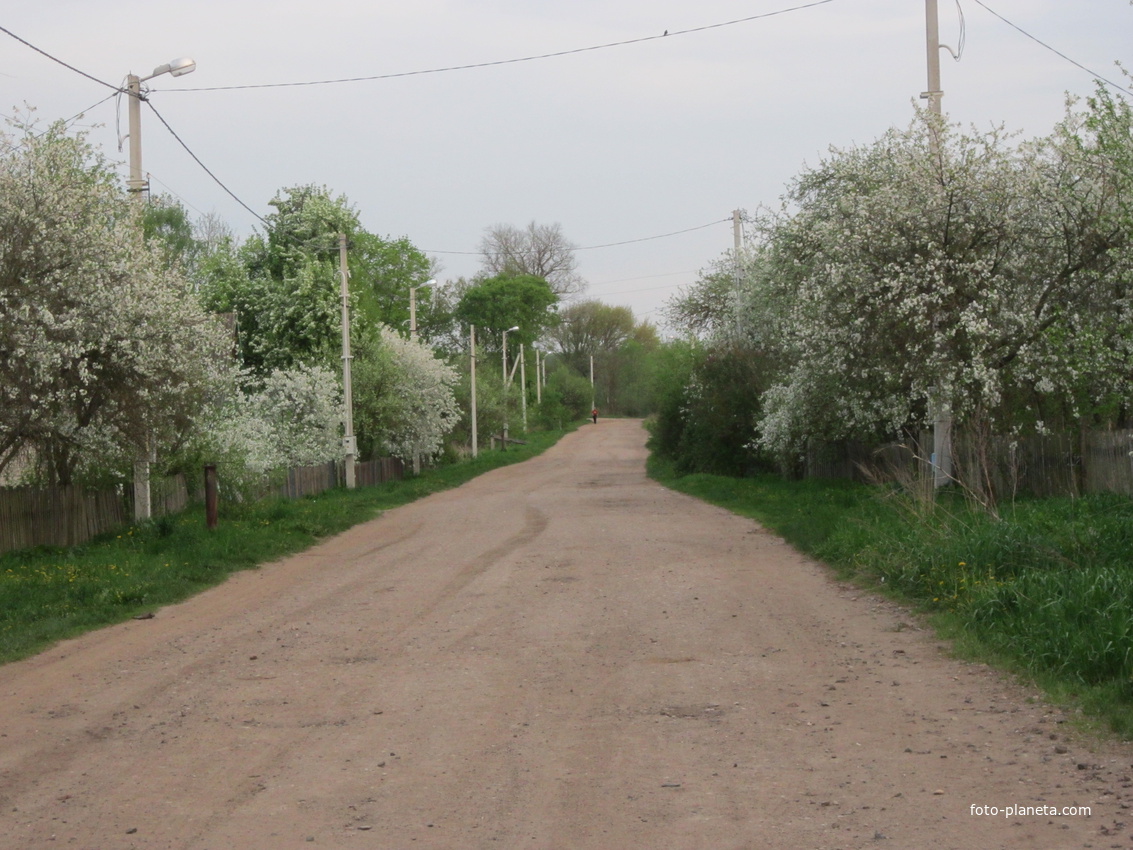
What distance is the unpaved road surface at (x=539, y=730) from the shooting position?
17.7ft

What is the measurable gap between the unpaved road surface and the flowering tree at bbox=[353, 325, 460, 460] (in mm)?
23192

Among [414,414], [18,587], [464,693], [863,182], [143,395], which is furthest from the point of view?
[414,414]

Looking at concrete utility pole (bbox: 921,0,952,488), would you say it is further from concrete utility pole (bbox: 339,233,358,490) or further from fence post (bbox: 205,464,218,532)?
concrete utility pole (bbox: 339,233,358,490)

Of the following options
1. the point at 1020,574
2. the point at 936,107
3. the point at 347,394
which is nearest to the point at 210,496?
the point at 347,394

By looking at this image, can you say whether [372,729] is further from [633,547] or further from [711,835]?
[633,547]

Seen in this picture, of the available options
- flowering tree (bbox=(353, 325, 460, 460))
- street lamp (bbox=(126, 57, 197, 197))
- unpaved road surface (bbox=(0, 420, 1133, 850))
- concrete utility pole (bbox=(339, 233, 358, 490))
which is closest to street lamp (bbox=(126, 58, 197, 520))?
street lamp (bbox=(126, 57, 197, 197))

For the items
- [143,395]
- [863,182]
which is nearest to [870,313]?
[863,182]

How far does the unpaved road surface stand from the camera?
540cm

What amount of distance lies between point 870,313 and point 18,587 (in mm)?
13352

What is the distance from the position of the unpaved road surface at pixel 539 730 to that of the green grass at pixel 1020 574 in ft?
1.28

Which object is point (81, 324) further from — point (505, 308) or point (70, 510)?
point (505, 308)

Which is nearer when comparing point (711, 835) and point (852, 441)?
Answer: point (711, 835)

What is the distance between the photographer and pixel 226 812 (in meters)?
5.69

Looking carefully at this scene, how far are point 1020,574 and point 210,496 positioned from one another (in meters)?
13.2
